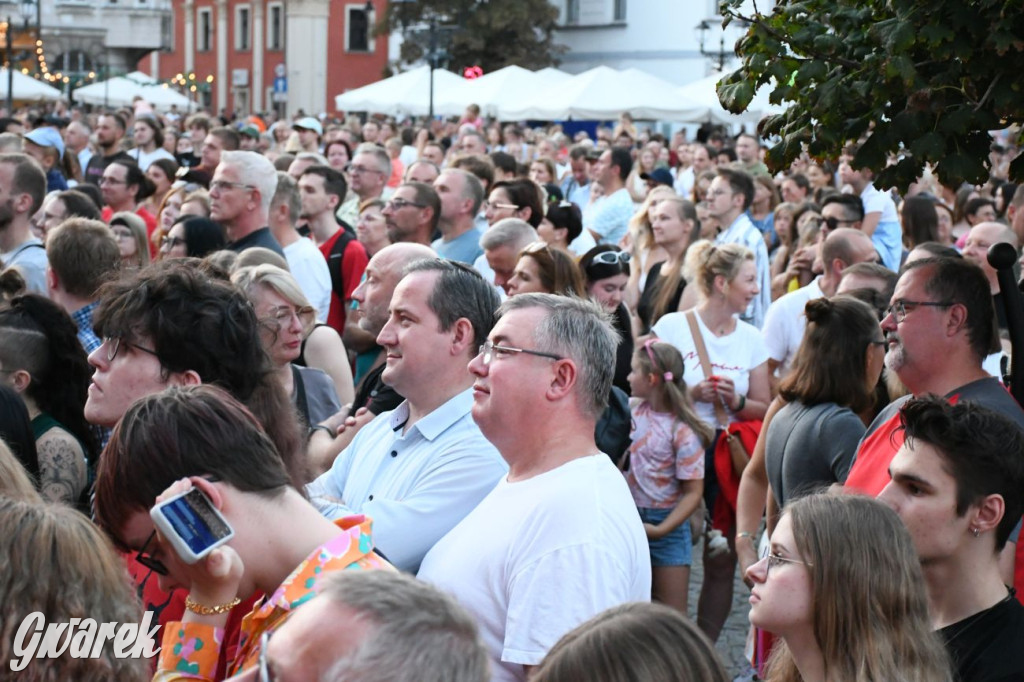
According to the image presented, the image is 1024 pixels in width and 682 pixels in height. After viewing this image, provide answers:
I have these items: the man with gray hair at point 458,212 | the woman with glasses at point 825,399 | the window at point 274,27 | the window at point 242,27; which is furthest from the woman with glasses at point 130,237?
the window at point 242,27

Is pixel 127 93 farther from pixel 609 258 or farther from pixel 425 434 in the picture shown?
pixel 425 434

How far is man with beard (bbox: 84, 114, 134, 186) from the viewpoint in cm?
1218

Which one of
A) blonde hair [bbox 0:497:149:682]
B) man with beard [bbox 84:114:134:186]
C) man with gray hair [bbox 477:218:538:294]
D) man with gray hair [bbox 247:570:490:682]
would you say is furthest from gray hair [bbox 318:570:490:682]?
man with beard [bbox 84:114:134:186]

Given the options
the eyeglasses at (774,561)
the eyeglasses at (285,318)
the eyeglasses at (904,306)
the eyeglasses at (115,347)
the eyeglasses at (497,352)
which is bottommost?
the eyeglasses at (774,561)

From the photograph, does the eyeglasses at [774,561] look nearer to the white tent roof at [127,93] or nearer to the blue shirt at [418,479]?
the blue shirt at [418,479]

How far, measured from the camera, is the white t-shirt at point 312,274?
7324 mm

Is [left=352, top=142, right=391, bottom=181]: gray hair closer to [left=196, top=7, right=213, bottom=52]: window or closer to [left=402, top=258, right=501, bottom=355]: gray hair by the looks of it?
[left=402, top=258, right=501, bottom=355]: gray hair

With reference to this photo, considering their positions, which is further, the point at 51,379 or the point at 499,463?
the point at 51,379

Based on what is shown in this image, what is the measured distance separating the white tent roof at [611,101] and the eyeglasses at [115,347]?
24134mm

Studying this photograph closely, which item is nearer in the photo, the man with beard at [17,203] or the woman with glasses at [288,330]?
the woman with glasses at [288,330]

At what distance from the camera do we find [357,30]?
66.6 meters

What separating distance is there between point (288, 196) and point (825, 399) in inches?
163

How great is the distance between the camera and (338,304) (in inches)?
310

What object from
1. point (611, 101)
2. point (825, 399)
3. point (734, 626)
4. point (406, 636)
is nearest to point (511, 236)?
point (734, 626)
